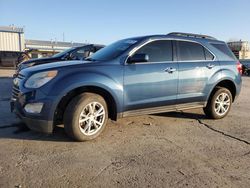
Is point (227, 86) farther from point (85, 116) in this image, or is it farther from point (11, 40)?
point (11, 40)

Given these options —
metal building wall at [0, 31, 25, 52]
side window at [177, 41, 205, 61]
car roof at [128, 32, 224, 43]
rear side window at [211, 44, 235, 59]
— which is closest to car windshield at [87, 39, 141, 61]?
car roof at [128, 32, 224, 43]

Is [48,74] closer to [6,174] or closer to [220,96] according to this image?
[6,174]

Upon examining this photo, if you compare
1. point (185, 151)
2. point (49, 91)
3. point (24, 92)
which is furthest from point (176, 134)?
point (24, 92)

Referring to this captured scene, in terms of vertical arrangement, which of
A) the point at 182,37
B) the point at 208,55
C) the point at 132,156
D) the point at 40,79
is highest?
the point at 182,37

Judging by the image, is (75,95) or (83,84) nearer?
(83,84)

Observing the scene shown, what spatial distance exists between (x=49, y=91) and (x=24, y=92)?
1.42ft

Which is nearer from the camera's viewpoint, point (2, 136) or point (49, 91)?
point (49, 91)

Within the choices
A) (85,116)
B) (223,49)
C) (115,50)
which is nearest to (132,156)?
(85,116)

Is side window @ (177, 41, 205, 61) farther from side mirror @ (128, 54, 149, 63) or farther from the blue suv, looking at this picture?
side mirror @ (128, 54, 149, 63)

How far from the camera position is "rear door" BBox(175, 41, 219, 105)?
5.28 metres

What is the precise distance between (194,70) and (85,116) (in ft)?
8.11

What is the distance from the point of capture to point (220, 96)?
5930 mm

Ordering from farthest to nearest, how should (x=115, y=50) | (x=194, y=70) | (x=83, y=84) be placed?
(x=194, y=70), (x=115, y=50), (x=83, y=84)

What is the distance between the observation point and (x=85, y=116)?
4289 mm
